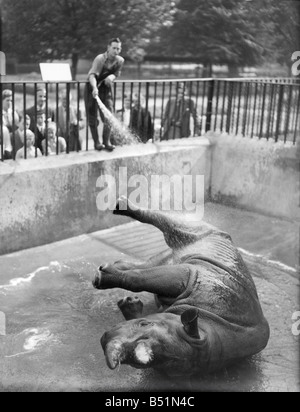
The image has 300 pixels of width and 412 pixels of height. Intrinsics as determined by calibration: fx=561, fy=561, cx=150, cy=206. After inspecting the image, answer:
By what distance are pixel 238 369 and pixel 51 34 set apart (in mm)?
9683

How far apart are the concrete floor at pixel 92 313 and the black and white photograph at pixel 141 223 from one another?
2 centimetres

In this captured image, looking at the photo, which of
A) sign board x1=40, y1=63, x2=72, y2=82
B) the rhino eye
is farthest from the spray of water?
the rhino eye

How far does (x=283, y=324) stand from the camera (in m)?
4.63

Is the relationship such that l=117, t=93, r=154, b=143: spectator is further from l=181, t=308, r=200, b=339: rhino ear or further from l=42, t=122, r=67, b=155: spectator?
l=181, t=308, r=200, b=339: rhino ear

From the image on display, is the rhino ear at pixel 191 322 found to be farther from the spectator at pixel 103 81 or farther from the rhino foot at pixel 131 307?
the spectator at pixel 103 81

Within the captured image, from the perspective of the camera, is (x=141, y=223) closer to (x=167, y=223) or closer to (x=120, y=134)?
(x=120, y=134)

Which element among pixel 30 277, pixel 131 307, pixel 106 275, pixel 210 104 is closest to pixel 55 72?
pixel 30 277

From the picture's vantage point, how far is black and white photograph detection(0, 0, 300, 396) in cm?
366

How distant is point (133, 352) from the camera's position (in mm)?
3217

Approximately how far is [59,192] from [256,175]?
2.99m

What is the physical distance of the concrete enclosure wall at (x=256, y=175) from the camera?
25.1 ft

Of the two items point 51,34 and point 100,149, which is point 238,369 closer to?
point 100,149

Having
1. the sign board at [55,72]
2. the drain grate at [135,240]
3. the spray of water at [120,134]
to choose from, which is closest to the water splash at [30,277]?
the drain grate at [135,240]
